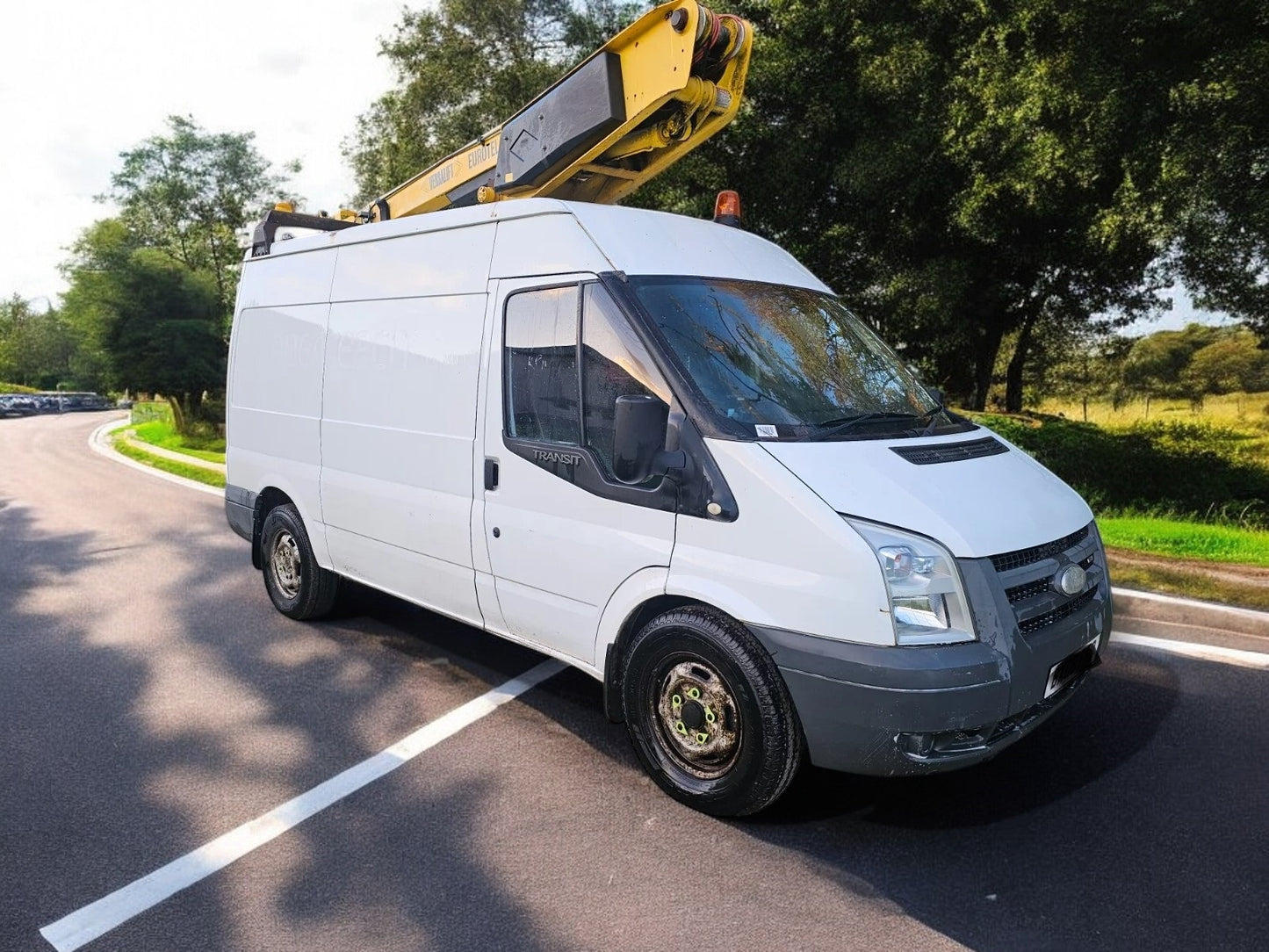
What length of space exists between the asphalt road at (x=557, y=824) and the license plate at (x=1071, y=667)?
0.54m

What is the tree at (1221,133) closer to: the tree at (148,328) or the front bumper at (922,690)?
the front bumper at (922,690)

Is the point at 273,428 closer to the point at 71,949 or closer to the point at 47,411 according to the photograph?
the point at 71,949

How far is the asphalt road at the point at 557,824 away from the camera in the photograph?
9.93ft

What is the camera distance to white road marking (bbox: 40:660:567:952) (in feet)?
10.0

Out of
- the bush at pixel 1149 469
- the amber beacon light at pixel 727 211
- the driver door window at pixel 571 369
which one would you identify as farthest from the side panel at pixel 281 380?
the bush at pixel 1149 469

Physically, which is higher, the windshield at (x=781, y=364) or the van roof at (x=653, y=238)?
the van roof at (x=653, y=238)

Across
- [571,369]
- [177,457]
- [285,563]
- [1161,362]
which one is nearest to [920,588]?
[571,369]

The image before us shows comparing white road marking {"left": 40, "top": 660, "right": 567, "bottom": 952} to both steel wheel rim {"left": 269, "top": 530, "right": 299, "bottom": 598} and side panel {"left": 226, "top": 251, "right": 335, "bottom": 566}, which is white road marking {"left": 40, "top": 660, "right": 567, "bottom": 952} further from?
steel wheel rim {"left": 269, "top": 530, "right": 299, "bottom": 598}

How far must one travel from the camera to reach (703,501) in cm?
356

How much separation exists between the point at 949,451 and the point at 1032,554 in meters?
0.55

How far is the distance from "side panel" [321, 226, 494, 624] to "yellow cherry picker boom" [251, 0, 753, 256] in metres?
1.43

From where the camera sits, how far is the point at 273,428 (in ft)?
20.6

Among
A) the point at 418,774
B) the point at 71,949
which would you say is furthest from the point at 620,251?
the point at 71,949

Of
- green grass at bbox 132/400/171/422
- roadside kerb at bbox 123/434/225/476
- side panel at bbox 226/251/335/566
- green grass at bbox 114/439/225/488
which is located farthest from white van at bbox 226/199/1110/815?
green grass at bbox 132/400/171/422
